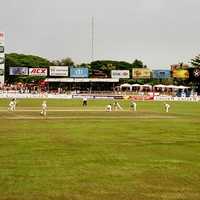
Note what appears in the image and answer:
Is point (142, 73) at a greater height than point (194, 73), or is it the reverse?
point (194, 73)

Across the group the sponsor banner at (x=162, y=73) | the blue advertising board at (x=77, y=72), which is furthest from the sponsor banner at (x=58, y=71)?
the sponsor banner at (x=162, y=73)

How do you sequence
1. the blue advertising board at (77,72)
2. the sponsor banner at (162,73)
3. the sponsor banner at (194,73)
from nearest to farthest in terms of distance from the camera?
the blue advertising board at (77,72)
the sponsor banner at (162,73)
the sponsor banner at (194,73)

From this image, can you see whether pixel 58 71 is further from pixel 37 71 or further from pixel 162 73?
pixel 162 73

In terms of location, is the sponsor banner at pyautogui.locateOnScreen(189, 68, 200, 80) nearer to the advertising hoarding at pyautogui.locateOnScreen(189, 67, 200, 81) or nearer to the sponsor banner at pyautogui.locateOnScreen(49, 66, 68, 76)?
the advertising hoarding at pyautogui.locateOnScreen(189, 67, 200, 81)

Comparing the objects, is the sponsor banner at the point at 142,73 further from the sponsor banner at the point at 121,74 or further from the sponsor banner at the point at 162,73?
the sponsor banner at the point at 121,74

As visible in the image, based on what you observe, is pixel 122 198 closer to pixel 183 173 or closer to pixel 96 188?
pixel 96 188

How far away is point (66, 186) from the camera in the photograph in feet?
51.5

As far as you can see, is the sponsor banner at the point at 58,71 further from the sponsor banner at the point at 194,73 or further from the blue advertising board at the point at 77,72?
the sponsor banner at the point at 194,73

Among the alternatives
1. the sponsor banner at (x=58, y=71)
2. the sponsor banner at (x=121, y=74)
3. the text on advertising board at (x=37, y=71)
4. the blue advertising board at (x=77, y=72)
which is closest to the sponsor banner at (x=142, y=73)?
the sponsor banner at (x=121, y=74)

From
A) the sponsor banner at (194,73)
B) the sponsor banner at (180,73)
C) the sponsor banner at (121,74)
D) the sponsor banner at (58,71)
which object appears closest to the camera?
the sponsor banner at (58,71)

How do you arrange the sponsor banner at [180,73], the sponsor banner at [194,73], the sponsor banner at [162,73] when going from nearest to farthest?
1. the sponsor banner at [180,73]
2. the sponsor banner at [162,73]
3. the sponsor banner at [194,73]

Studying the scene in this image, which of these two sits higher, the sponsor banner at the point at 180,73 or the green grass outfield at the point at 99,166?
the sponsor banner at the point at 180,73

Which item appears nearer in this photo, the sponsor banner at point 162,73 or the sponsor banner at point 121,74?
the sponsor banner at point 162,73

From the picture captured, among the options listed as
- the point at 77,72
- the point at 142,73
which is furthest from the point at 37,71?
the point at 142,73
